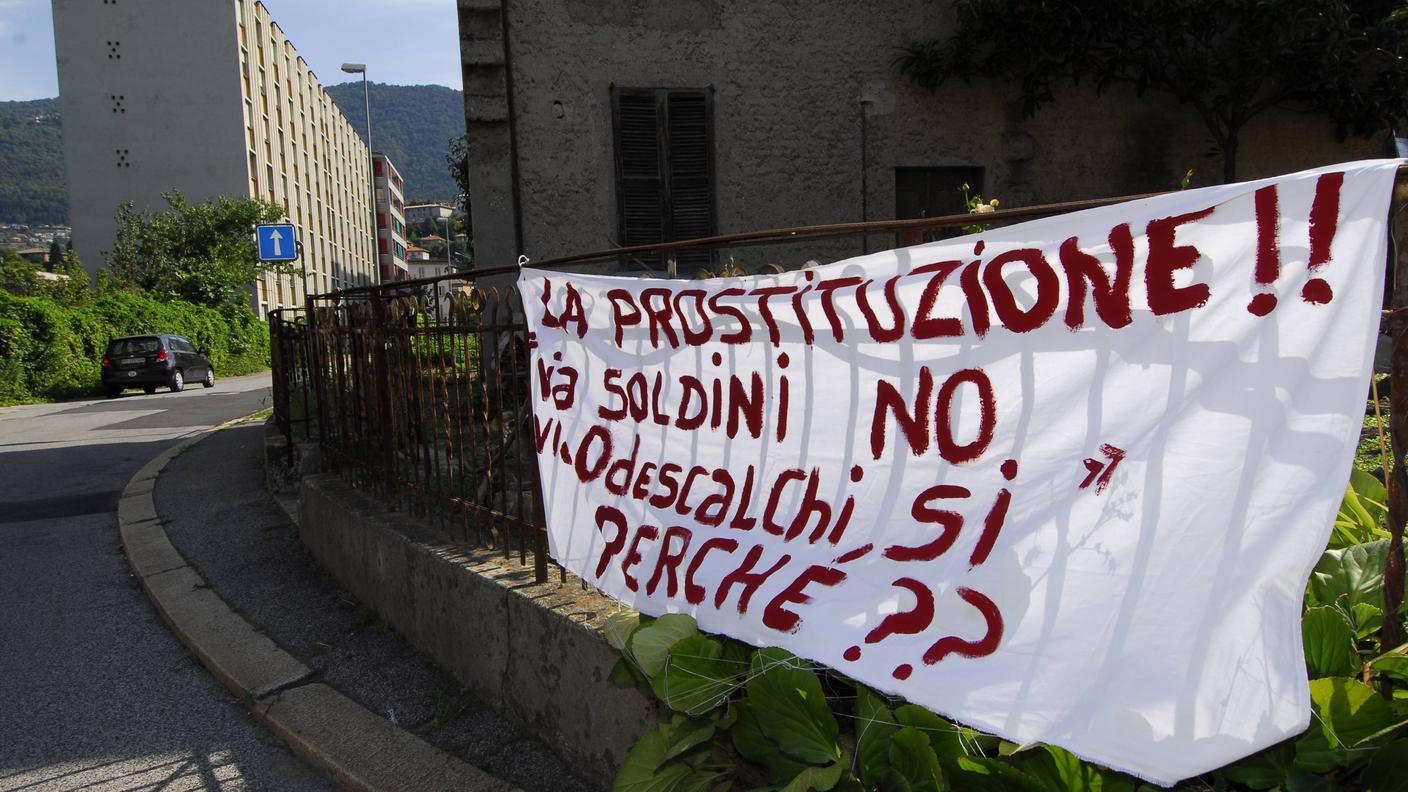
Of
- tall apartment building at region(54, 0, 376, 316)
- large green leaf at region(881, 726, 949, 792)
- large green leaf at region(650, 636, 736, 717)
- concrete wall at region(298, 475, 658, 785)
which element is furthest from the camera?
tall apartment building at region(54, 0, 376, 316)

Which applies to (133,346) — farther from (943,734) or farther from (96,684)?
(943,734)

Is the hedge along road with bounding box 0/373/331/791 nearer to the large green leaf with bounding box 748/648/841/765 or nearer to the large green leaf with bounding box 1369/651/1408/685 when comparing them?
the large green leaf with bounding box 748/648/841/765

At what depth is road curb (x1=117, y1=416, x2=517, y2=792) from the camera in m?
3.33

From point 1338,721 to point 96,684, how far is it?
4.94 m

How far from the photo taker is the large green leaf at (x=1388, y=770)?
1.69 meters

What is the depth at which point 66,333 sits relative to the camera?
22.6m

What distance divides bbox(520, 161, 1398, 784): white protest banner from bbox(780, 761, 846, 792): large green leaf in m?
0.23

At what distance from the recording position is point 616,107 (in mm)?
8453

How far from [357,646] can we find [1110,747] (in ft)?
12.5

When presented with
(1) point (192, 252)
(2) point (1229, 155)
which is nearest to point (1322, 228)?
(2) point (1229, 155)

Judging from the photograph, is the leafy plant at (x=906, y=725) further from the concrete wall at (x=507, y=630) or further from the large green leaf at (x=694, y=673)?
the concrete wall at (x=507, y=630)

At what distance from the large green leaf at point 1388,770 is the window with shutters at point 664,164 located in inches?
281

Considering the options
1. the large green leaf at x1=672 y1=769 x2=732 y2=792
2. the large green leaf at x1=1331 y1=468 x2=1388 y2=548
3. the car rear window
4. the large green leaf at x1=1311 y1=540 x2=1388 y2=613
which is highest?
the car rear window

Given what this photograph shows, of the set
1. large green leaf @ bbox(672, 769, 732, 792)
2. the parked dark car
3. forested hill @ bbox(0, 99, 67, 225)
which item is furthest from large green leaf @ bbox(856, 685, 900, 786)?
forested hill @ bbox(0, 99, 67, 225)
